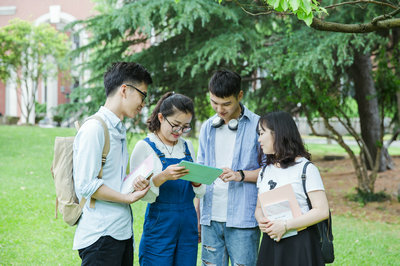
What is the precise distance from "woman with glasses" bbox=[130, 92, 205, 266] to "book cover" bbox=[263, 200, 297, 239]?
1.58 feet

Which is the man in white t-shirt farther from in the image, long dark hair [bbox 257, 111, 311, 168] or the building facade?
the building facade

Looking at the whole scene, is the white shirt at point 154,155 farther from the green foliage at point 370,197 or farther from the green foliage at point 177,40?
the green foliage at point 370,197

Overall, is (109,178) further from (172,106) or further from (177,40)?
(177,40)

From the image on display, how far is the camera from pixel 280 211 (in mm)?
2818

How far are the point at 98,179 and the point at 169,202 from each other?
68cm

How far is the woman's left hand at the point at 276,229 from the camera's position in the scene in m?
2.79

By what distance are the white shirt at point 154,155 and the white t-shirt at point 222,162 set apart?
164 mm

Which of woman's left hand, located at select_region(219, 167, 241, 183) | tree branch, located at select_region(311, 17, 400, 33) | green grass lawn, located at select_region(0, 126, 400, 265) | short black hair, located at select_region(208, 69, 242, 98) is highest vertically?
tree branch, located at select_region(311, 17, 400, 33)

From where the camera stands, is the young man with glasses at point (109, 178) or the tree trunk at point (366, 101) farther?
the tree trunk at point (366, 101)

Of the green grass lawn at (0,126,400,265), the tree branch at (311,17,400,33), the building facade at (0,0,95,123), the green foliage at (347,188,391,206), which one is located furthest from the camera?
the building facade at (0,0,95,123)

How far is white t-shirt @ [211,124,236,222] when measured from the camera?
3221 millimetres

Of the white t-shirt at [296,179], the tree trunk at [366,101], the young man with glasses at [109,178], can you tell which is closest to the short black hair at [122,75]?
the young man with glasses at [109,178]

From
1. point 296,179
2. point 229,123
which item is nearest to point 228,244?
point 296,179

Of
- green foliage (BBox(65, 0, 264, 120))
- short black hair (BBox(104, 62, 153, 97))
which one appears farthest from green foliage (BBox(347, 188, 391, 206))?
short black hair (BBox(104, 62, 153, 97))
